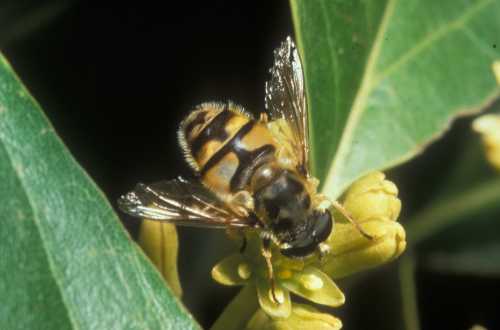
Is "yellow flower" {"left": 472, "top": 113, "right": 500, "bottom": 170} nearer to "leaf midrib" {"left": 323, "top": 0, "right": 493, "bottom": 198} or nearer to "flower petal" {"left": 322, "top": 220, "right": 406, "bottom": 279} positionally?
"leaf midrib" {"left": 323, "top": 0, "right": 493, "bottom": 198}

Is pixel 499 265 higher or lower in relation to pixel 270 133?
lower

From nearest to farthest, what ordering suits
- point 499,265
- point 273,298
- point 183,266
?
point 273,298, point 183,266, point 499,265

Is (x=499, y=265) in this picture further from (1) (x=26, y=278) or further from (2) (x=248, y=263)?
(1) (x=26, y=278)

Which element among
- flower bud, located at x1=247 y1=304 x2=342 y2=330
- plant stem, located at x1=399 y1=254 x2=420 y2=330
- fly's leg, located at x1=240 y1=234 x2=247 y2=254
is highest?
fly's leg, located at x1=240 y1=234 x2=247 y2=254

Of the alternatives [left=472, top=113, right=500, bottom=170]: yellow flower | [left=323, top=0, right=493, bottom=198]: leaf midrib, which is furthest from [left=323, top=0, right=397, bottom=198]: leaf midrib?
[left=472, top=113, right=500, bottom=170]: yellow flower

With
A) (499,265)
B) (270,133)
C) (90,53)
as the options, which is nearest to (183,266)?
(270,133)
